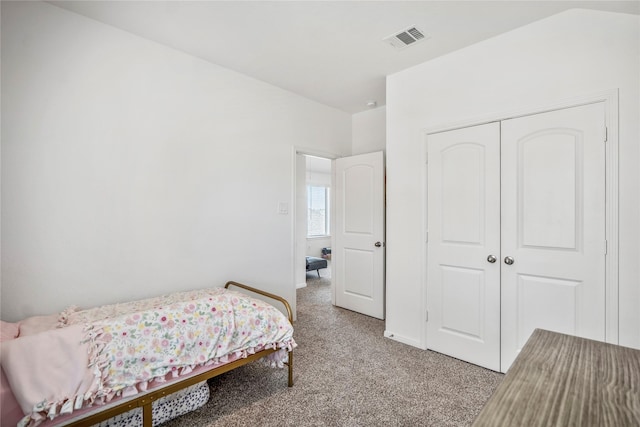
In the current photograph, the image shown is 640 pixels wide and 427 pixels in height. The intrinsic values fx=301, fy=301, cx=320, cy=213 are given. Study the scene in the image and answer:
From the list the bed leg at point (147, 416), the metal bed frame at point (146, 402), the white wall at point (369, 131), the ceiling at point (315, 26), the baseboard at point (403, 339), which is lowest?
the baseboard at point (403, 339)

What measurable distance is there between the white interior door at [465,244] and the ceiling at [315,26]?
29.7 inches

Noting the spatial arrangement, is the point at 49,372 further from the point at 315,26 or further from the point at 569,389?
the point at 315,26

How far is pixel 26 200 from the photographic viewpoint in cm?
195

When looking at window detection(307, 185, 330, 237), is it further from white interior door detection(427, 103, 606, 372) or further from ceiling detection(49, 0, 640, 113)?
white interior door detection(427, 103, 606, 372)

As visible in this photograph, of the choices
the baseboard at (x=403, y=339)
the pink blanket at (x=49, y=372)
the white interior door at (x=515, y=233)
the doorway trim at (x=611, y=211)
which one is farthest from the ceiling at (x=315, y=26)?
the baseboard at (x=403, y=339)

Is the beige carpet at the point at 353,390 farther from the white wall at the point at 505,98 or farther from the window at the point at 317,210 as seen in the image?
Answer: the window at the point at 317,210

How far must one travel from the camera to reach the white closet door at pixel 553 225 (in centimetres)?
198

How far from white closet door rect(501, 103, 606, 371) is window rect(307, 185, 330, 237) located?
553 cm

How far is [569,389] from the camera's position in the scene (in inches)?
32.2

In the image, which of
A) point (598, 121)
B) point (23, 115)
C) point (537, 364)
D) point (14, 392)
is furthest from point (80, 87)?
point (598, 121)

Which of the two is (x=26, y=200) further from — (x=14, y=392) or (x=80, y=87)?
(x=14, y=392)

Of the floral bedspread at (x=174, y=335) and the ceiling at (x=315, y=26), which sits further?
the ceiling at (x=315, y=26)

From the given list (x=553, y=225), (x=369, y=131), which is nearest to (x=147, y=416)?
(x=553, y=225)

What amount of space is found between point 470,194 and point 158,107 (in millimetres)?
2722
